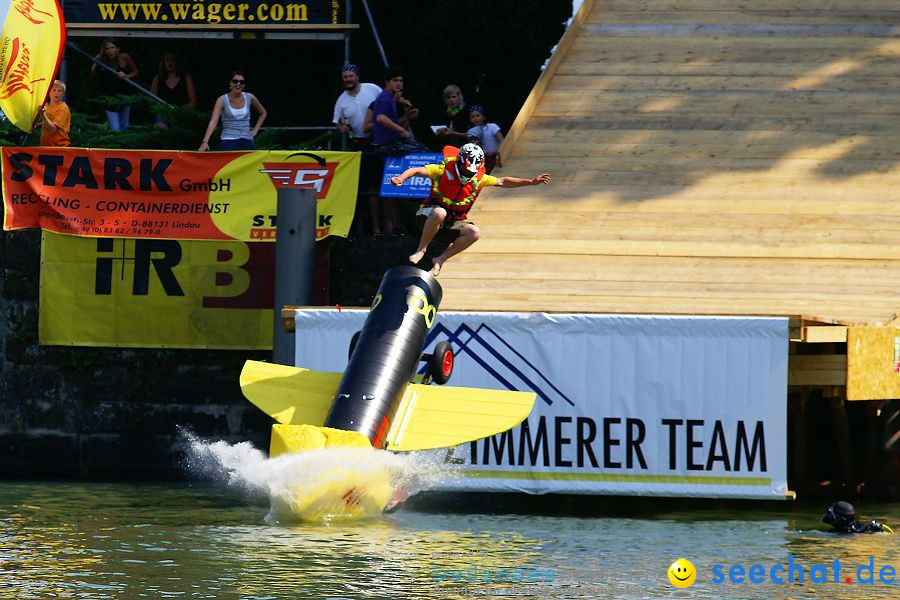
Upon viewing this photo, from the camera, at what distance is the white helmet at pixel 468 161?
A: 15.7 metres

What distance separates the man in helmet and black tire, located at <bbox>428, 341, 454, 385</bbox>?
158 centimetres

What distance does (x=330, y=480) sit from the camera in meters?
13.1

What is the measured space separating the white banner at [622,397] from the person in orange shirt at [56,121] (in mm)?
4978

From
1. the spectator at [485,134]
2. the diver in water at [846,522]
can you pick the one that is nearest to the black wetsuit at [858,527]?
the diver in water at [846,522]

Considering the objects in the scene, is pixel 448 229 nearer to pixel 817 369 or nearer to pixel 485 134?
pixel 485 134

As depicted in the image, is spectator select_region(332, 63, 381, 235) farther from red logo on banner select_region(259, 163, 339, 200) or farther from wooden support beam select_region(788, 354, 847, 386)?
wooden support beam select_region(788, 354, 847, 386)

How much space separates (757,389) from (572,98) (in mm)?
6295

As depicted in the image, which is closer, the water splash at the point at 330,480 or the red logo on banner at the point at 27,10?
the water splash at the point at 330,480

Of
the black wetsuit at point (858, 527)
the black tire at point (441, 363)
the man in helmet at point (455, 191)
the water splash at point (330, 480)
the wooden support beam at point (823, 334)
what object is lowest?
the black wetsuit at point (858, 527)

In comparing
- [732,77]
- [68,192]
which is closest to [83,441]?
[68,192]

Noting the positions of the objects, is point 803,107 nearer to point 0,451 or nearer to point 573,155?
point 573,155

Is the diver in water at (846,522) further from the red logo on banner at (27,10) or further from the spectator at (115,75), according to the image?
the spectator at (115,75)

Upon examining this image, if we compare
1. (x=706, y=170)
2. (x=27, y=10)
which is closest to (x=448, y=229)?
(x=706, y=170)

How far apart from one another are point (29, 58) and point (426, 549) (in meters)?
8.68
